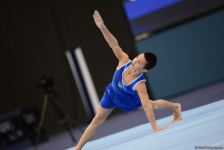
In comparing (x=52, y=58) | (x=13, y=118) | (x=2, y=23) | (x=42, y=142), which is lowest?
(x=42, y=142)

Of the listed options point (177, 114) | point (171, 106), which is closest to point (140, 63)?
point (171, 106)

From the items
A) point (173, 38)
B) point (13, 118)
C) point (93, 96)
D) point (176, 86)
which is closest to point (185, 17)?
point (173, 38)

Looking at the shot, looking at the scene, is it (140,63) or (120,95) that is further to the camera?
(120,95)

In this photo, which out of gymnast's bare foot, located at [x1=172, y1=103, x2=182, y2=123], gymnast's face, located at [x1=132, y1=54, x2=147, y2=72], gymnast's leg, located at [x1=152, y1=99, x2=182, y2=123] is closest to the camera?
gymnast's face, located at [x1=132, y1=54, x2=147, y2=72]

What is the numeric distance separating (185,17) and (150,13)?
0.56 m

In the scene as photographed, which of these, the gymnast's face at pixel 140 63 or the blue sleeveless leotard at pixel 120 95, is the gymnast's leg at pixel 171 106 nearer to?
the blue sleeveless leotard at pixel 120 95

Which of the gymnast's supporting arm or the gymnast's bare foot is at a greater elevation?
the gymnast's supporting arm

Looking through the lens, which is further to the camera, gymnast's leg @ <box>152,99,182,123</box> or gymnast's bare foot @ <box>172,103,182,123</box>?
gymnast's bare foot @ <box>172,103,182,123</box>

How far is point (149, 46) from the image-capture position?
8070 mm

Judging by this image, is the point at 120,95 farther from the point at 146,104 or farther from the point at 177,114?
the point at 177,114

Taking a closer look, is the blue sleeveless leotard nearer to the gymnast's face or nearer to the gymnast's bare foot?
the gymnast's face

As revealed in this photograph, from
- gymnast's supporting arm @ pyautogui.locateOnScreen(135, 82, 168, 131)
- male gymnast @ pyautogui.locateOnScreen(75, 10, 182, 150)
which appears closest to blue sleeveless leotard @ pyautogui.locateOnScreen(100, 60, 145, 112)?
male gymnast @ pyautogui.locateOnScreen(75, 10, 182, 150)

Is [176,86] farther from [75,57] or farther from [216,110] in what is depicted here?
[216,110]

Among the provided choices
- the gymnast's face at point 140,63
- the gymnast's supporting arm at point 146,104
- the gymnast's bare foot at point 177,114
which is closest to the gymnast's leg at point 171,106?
the gymnast's bare foot at point 177,114
